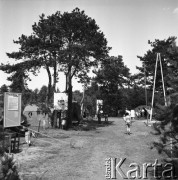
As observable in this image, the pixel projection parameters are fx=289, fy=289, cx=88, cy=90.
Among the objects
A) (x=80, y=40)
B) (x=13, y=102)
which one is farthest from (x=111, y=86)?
(x=13, y=102)

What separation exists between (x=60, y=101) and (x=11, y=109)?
53.1ft

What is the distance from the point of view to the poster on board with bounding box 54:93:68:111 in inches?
1142

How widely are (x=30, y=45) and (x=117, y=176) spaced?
25.5m

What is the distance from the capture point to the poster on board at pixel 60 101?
1142 inches

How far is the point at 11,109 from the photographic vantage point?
1287 centimetres

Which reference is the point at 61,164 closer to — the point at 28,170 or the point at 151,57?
the point at 28,170

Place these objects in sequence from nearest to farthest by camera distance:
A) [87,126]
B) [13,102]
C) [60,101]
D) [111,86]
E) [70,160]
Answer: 1. [70,160]
2. [13,102]
3. [60,101]
4. [87,126]
5. [111,86]

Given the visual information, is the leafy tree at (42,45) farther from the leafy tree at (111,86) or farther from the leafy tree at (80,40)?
the leafy tree at (111,86)

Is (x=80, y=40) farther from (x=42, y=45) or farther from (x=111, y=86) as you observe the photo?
(x=111, y=86)

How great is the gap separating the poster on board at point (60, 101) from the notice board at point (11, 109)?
15593 millimetres

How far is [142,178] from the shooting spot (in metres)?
8.32

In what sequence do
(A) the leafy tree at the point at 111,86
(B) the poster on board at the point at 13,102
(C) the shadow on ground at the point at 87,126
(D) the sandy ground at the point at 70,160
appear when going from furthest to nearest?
1. (A) the leafy tree at the point at 111,86
2. (C) the shadow on ground at the point at 87,126
3. (B) the poster on board at the point at 13,102
4. (D) the sandy ground at the point at 70,160

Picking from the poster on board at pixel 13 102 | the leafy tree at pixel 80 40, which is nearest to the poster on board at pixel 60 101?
the leafy tree at pixel 80 40

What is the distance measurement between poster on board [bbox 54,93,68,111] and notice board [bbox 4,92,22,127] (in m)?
15.6
